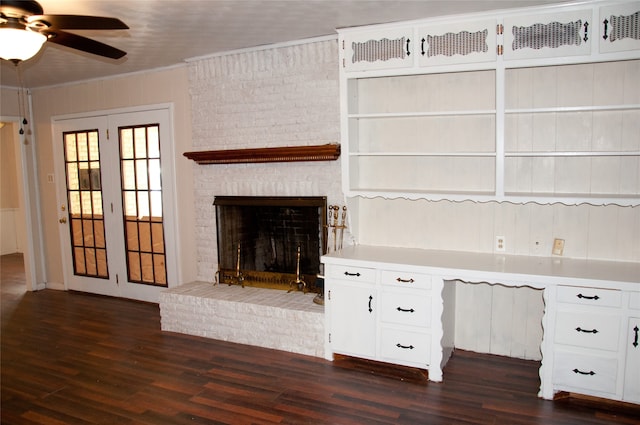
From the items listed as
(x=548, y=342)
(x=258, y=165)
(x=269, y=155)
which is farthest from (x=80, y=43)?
(x=548, y=342)

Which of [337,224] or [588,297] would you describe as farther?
[337,224]

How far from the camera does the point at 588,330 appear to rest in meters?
2.83

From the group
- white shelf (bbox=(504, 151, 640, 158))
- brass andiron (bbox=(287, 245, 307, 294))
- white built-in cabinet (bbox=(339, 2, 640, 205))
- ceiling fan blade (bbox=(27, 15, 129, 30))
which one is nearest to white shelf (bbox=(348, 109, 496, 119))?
white built-in cabinet (bbox=(339, 2, 640, 205))

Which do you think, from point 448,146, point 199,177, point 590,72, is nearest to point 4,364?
point 199,177

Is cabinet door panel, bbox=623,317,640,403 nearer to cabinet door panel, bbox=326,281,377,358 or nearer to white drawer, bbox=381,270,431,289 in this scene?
white drawer, bbox=381,270,431,289

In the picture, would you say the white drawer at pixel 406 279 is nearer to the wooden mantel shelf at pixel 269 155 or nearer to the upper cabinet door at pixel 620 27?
the wooden mantel shelf at pixel 269 155

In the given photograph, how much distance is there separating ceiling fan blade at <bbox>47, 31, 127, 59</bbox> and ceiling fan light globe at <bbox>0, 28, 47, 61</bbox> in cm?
11

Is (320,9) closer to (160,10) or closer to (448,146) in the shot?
(160,10)

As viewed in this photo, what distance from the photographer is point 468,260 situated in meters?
3.33

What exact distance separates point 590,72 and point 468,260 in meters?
1.54

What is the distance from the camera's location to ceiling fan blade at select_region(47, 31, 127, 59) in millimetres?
2572

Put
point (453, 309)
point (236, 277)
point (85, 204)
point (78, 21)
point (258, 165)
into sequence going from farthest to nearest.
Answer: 1. point (85, 204)
2. point (236, 277)
3. point (258, 165)
4. point (453, 309)
5. point (78, 21)

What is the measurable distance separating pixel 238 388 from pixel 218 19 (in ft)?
8.55

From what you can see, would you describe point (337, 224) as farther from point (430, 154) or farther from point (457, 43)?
point (457, 43)
